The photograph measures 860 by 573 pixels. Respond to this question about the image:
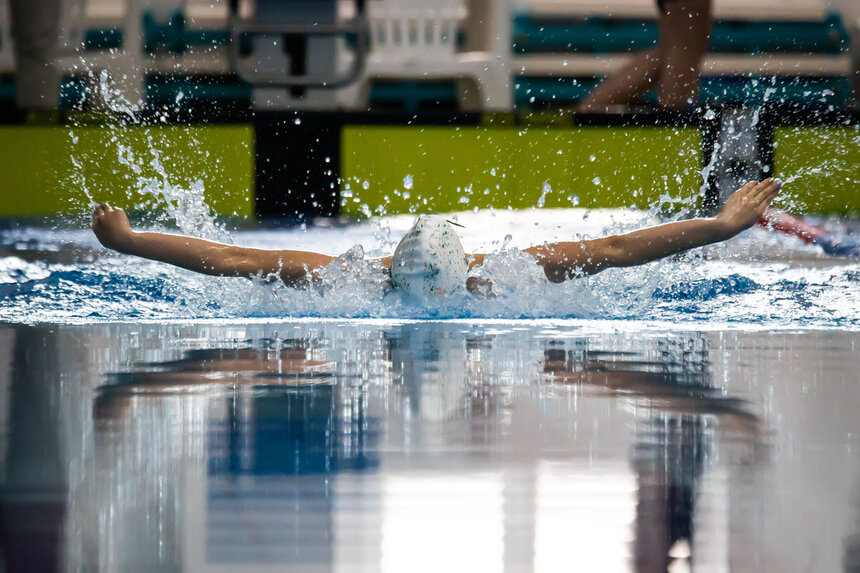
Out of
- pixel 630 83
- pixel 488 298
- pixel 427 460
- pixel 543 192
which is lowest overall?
pixel 427 460

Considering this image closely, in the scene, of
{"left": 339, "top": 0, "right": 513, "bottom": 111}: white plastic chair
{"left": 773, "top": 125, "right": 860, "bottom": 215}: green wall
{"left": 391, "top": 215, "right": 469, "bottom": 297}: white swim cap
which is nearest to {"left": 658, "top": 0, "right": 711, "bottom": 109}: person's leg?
{"left": 773, "top": 125, "right": 860, "bottom": 215}: green wall

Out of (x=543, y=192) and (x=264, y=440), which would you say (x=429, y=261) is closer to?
(x=264, y=440)

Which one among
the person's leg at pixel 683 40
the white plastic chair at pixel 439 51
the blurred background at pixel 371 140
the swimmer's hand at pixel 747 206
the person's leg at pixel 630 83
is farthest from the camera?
the white plastic chair at pixel 439 51

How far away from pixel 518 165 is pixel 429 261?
8.23ft

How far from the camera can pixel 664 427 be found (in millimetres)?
1117

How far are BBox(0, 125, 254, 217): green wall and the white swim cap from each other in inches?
94.1

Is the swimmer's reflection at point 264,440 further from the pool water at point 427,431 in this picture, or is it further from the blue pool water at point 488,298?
the blue pool water at point 488,298

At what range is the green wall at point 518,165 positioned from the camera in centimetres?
432

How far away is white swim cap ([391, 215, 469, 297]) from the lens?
199 cm

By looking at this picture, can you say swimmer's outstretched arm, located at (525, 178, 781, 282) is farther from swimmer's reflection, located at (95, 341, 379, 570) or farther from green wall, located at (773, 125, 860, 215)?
green wall, located at (773, 125, 860, 215)

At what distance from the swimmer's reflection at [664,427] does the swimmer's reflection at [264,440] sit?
0.83 ft

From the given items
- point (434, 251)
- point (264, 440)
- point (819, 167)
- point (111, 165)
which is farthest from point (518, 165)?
point (264, 440)

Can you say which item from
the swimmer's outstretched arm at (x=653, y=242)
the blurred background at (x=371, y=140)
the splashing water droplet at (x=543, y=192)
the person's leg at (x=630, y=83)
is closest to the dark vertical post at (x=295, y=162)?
the blurred background at (x=371, y=140)

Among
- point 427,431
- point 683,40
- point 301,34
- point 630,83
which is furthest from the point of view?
point 301,34
